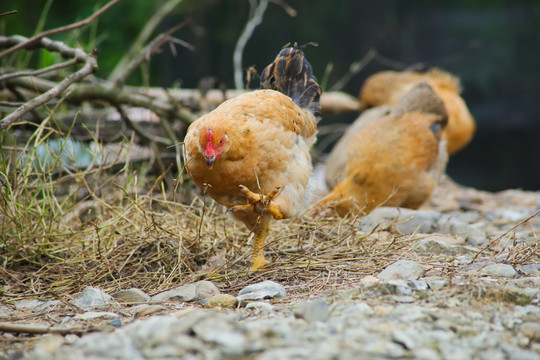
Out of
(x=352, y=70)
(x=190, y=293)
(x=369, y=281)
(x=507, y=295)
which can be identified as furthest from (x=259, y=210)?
(x=352, y=70)

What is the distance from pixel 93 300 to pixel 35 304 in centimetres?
32

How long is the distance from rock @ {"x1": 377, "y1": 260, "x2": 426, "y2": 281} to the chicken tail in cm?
154

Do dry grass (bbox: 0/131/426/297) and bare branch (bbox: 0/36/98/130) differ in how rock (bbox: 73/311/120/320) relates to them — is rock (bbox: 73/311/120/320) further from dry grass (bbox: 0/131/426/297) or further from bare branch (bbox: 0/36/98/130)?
bare branch (bbox: 0/36/98/130)

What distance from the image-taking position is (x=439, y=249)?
306cm

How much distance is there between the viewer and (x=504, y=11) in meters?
6.48

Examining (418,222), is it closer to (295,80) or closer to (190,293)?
(295,80)

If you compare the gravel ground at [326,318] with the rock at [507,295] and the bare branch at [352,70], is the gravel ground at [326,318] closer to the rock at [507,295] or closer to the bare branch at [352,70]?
the rock at [507,295]

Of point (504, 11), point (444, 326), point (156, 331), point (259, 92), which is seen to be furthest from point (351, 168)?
point (504, 11)

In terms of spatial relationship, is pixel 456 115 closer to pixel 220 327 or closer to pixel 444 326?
pixel 444 326

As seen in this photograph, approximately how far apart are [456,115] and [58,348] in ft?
17.0

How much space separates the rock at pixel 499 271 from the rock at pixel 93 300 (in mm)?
1769

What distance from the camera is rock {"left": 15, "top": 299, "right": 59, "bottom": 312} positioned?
2539mm

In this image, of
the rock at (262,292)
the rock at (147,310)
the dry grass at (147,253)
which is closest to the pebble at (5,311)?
the dry grass at (147,253)

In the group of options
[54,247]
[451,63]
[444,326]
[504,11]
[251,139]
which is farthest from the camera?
[451,63]
